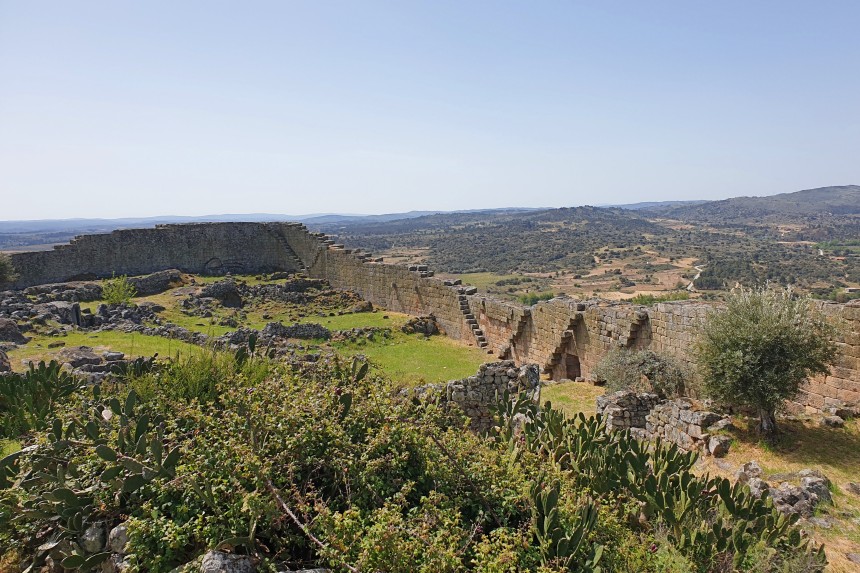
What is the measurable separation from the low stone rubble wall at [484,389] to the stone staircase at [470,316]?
9.02 meters

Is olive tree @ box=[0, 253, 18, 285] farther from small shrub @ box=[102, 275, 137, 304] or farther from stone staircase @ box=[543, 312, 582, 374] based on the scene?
stone staircase @ box=[543, 312, 582, 374]

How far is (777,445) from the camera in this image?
9.15m

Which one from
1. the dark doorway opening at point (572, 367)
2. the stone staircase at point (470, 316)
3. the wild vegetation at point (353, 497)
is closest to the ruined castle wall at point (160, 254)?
the stone staircase at point (470, 316)

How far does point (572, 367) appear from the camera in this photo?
1667 cm

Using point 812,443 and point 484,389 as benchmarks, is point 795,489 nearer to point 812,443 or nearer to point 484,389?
point 812,443

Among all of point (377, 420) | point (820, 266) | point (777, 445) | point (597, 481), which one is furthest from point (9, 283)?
point (820, 266)

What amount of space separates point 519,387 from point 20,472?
724cm

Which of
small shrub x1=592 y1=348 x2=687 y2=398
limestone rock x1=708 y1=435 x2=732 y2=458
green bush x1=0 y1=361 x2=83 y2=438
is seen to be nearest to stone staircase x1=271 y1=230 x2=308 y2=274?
small shrub x1=592 y1=348 x2=687 y2=398

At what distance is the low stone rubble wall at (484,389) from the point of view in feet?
32.0

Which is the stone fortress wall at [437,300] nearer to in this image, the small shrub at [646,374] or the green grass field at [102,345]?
the small shrub at [646,374]

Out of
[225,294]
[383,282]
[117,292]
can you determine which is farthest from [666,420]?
[117,292]

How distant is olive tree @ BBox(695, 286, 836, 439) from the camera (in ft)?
30.1

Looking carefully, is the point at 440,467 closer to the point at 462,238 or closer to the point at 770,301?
the point at 770,301

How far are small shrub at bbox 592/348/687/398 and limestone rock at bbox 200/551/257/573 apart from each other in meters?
9.74
